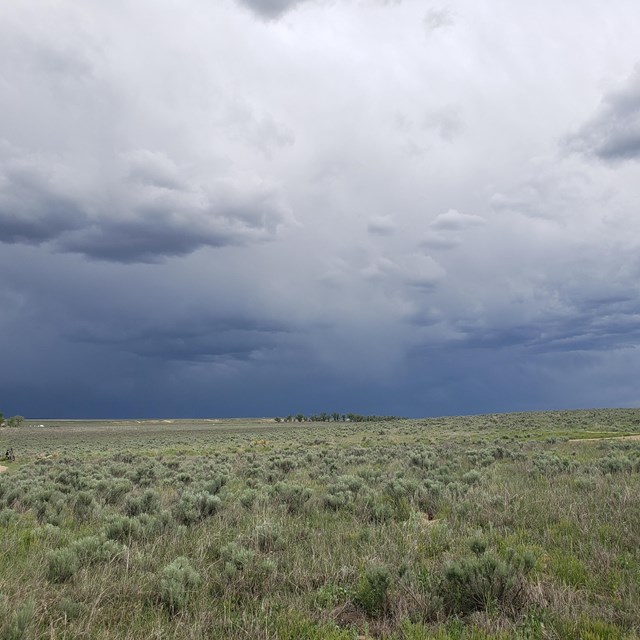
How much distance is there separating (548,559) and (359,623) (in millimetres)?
3164

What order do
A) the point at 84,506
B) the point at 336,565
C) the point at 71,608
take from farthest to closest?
the point at 84,506 → the point at 336,565 → the point at 71,608

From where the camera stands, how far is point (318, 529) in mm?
8680

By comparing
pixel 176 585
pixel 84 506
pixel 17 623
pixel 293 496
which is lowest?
pixel 84 506

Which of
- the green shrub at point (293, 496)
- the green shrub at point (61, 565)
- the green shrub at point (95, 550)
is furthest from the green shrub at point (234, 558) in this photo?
the green shrub at point (293, 496)

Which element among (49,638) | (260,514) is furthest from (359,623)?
(260,514)

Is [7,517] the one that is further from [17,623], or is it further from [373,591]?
[373,591]

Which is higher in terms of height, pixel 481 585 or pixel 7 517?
pixel 481 585

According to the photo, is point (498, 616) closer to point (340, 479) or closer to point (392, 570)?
point (392, 570)

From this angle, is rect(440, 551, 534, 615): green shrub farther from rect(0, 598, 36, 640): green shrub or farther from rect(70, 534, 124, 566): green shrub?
rect(70, 534, 124, 566): green shrub

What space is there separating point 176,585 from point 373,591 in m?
2.35

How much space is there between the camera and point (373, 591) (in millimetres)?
5605

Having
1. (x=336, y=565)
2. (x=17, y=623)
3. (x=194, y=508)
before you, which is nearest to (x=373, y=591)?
(x=336, y=565)

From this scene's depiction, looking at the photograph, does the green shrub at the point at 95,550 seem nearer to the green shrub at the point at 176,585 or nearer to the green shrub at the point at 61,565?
the green shrub at the point at 61,565

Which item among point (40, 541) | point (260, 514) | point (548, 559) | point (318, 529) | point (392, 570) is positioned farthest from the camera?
point (260, 514)
